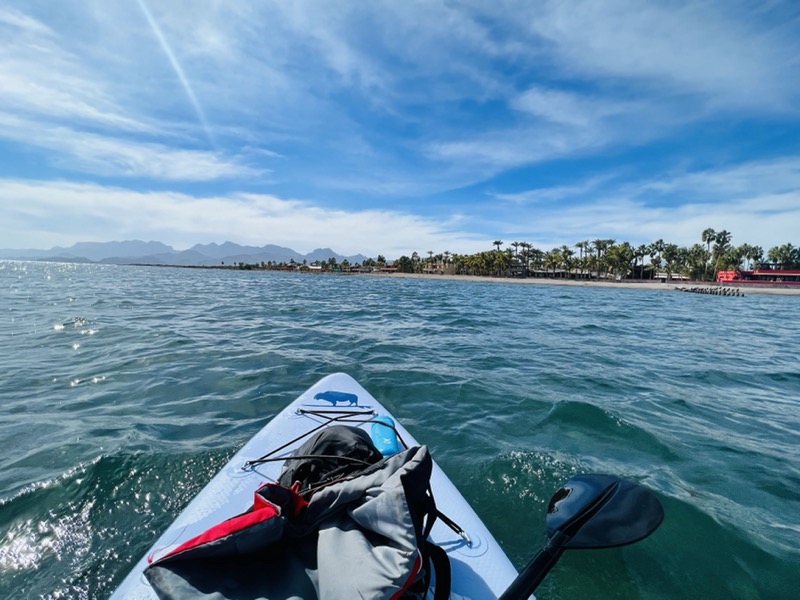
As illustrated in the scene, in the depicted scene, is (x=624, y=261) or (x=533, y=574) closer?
(x=533, y=574)

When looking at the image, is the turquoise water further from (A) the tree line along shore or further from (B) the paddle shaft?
(A) the tree line along shore

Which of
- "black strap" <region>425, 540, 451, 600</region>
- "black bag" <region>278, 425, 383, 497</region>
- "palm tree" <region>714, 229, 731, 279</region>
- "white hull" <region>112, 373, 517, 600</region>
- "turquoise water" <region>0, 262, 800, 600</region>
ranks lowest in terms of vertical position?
"turquoise water" <region>0, 262, 800, 600</region>

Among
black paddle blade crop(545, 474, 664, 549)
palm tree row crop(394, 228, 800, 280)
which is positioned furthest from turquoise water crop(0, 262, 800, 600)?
palm tree row crop(394, 228, 800, 280)

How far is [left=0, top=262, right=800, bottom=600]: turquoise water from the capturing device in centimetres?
317

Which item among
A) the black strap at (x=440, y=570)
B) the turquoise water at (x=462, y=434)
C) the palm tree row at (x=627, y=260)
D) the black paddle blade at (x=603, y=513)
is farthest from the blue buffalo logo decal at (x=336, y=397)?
the palm tree row at (x=627, y=260)

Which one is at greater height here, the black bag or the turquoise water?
the black bag

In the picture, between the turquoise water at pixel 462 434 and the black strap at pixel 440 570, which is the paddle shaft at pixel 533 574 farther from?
the turquoise water at pixel 462 434

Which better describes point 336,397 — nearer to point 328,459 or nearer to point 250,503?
point 250,503

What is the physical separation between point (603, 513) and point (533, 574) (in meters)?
0.67

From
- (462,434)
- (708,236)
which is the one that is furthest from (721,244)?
(462,434)

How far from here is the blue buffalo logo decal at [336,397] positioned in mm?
5406

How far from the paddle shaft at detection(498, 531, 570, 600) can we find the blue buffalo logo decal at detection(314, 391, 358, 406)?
3914 mm

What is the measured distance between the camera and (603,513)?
200 cm

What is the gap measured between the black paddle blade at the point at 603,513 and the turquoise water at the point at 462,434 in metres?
1.37
